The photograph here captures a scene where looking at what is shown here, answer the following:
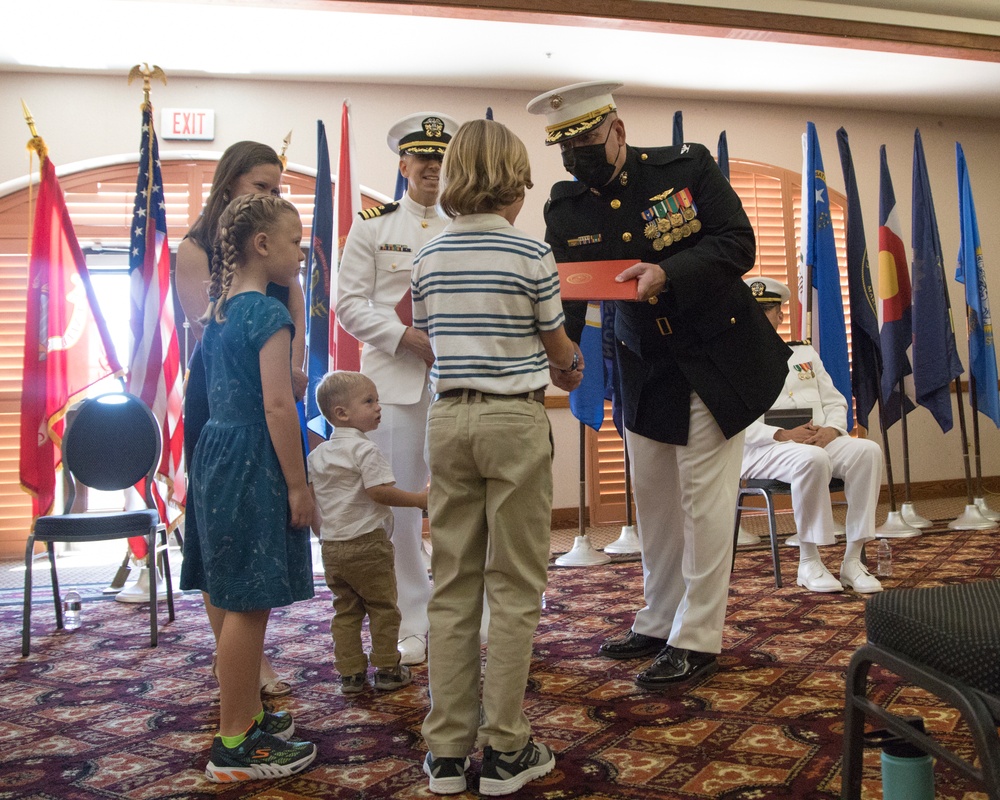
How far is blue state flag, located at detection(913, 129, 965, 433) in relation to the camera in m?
5.52

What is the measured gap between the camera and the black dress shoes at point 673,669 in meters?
2.24

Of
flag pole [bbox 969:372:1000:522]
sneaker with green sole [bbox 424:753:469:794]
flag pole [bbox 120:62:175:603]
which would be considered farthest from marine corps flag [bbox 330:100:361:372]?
flag pole [bbox 969:372:1000:522]

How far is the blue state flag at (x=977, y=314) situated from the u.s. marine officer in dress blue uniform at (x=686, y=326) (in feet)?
13.2

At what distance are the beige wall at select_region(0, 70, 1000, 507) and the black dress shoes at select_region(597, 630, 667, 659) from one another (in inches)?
132

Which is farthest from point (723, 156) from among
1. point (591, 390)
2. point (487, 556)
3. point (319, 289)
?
point (487, 556)

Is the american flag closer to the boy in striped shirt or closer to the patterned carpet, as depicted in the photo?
the patterned carpet

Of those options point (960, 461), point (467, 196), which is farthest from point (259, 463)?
point (960, 461)

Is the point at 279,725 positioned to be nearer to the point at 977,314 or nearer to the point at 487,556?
the point at 487,556

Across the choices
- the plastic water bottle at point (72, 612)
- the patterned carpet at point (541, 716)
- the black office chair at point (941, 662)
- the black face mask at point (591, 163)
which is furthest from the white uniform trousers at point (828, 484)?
the plastic water bottle at point (72, 612)

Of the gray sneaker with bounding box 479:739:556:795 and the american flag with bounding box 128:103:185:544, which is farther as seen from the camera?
the american flag with bounding box 128:103:185:544

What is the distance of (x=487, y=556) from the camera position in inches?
68.2

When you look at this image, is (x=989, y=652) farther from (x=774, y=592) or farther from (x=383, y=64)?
(x=383, y=64)

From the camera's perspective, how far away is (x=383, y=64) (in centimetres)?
550

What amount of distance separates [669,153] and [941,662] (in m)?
1.62
